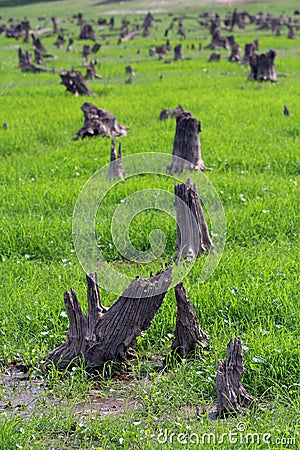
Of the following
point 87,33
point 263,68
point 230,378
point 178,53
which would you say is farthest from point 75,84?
point 87,33

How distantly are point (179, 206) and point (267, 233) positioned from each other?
1.42m

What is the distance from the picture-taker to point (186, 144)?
35.0 ft

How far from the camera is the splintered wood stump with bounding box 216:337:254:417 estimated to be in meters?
4.57

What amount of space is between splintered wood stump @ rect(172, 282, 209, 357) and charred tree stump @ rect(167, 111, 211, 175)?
5.22 m

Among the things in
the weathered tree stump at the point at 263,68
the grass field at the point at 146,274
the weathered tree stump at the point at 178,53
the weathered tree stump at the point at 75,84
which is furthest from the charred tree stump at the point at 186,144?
the weathered tree stump at the point at 178,53

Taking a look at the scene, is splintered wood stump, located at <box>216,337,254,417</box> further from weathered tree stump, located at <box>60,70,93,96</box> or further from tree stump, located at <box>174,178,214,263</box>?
weathered tree stump, located at <box>60,70,93,96</box>

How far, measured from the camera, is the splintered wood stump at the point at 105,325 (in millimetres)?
5238

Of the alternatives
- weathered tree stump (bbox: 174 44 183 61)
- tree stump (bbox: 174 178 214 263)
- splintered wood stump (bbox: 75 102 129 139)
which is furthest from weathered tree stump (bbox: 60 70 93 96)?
tree stump (bbox: 174 178 214 263)

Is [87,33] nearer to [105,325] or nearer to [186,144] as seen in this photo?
[186,144]

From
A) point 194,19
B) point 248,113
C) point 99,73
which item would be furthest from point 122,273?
point 194,19

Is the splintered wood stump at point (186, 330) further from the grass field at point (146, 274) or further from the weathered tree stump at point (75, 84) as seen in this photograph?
the weathered tree stump at point (75, 84)

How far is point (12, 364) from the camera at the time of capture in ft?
18.1

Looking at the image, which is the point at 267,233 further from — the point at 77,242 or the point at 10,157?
the point at 10,157

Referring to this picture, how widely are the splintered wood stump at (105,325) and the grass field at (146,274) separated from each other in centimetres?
15
